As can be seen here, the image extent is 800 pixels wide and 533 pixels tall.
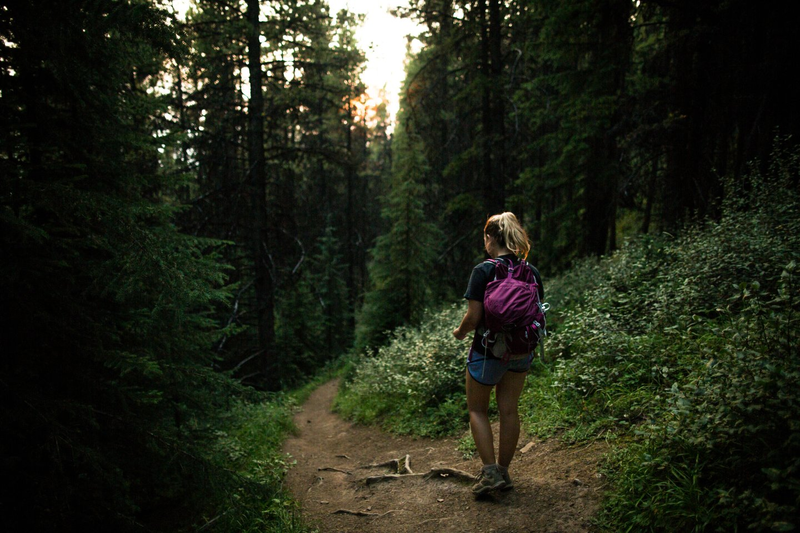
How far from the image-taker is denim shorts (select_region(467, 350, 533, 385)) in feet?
12.0

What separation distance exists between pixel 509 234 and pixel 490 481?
222cm

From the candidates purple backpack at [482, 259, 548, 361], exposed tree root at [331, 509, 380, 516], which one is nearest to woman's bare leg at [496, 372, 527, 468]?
purple backpack at [482, 259, 548, 361]

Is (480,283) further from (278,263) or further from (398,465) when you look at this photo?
(278,263)

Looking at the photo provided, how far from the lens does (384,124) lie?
3853 centimetres

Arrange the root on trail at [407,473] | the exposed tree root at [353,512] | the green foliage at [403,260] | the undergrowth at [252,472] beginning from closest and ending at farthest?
the undergrowth at [252,472]
the exposed tree root at [353,512]
the root on trail at [407,473]
the green foliage at [403,260]

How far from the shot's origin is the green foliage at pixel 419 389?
681 cm

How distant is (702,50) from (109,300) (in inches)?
405

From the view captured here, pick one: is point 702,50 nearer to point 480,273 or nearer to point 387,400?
point 480,273

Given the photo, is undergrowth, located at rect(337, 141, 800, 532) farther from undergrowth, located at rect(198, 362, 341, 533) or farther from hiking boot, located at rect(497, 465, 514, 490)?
undergrowth, located at rect(198, 362, 341, 533)

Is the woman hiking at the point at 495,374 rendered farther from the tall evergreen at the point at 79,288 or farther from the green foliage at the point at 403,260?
the green foliage at the point at 403,260

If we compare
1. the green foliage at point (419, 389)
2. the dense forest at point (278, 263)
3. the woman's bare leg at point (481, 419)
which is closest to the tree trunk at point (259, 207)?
the dense forest at point (278, 263)

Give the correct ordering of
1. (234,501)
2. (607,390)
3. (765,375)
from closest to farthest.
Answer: (765,375)
(234,501)
(607,390)

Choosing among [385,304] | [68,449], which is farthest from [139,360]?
[385,304]

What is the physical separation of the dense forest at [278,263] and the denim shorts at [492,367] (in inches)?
42.5
